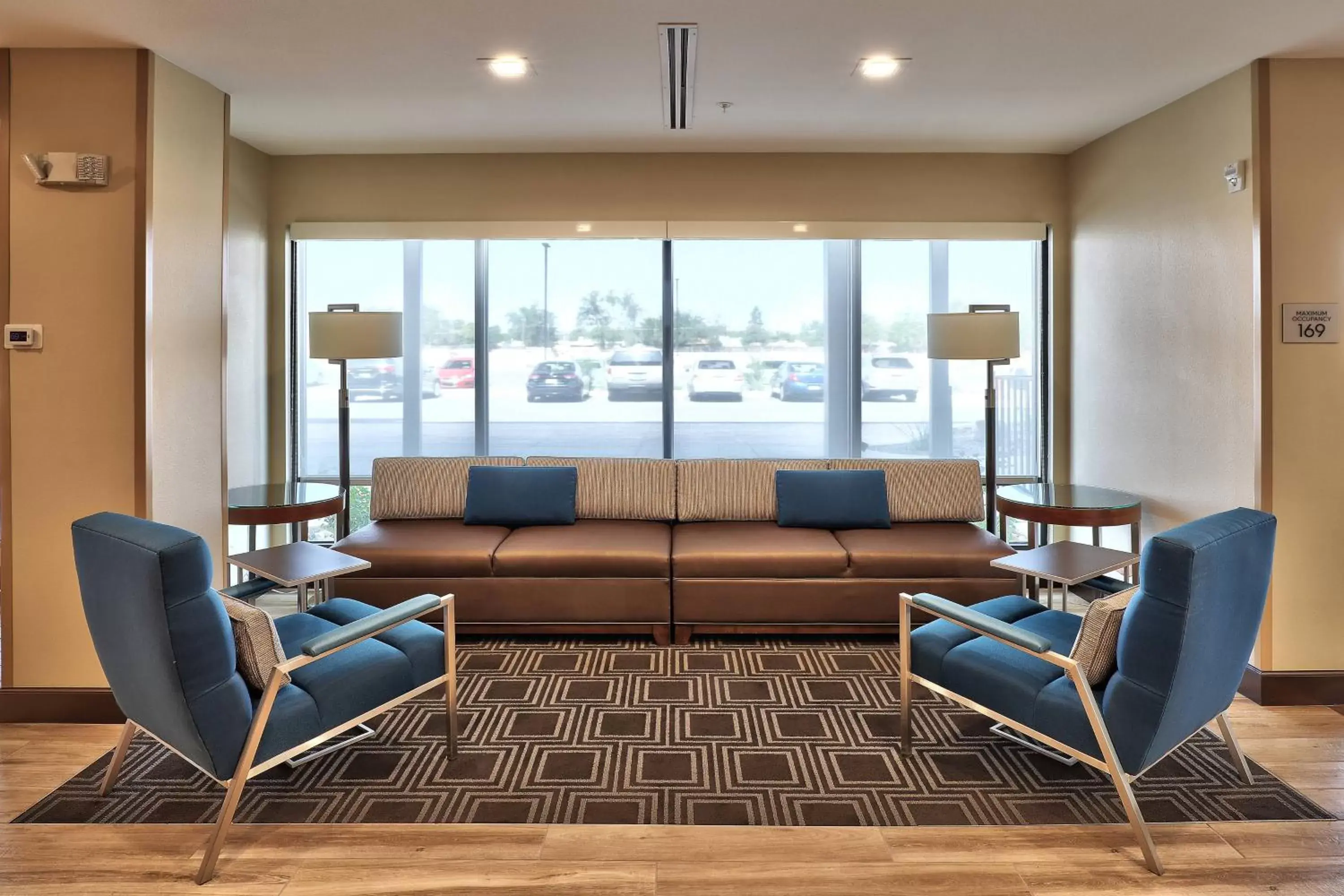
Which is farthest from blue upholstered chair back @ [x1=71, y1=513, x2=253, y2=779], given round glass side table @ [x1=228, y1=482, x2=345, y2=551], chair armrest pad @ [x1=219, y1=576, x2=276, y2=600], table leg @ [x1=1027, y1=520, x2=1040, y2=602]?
table leg @ [x1=1027, y1=520, x2=1040, y2=602]

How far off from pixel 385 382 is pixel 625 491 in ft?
5.44

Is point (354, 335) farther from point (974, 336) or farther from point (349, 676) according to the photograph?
point (974, 336)

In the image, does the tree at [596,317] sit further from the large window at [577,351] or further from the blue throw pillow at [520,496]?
the blue throw pillow at [520,496]

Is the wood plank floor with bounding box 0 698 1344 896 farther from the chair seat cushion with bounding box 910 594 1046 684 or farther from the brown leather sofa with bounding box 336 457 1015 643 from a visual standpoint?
the brown leather sofa with bounding box 336 457 1015 643

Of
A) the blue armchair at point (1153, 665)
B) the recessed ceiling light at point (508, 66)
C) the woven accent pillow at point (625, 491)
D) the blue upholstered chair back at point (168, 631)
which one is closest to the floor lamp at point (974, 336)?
the woven accent pillow at point (625, 491)

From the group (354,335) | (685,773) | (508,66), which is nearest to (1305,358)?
(685,773)

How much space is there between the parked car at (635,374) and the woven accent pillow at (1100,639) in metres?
3.11

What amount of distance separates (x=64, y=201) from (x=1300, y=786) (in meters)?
4.52

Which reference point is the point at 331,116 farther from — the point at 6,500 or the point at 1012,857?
the point at 1012,857

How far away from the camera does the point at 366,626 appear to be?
2287mm

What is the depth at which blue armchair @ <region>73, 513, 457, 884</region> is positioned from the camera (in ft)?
6.31

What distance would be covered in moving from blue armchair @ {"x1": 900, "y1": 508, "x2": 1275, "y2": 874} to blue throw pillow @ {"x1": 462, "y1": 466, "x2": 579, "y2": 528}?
7.66 feet

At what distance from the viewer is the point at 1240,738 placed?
2789 millimetres

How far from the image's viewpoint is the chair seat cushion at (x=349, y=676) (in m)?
2.26
